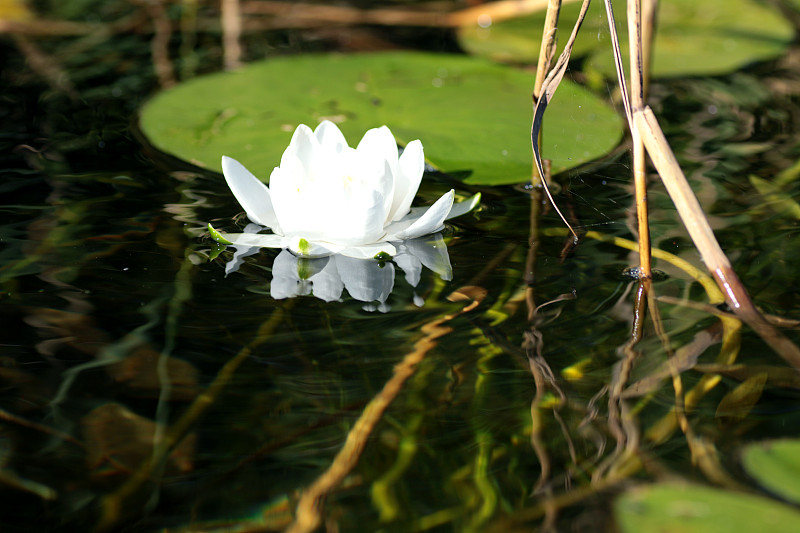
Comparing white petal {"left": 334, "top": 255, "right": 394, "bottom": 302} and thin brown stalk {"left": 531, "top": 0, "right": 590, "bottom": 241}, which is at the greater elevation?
thin brown stalk {"left": 531, "top": 0, "right": 590, "bottom": 241}

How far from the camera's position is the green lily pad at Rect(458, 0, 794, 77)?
2.97 meters

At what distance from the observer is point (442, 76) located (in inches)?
107

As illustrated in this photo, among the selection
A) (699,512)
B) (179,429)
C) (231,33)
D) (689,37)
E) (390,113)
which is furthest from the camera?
(231,33)

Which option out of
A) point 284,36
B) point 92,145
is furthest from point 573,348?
point 284,36

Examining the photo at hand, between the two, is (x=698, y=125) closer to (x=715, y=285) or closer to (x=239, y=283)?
(x=715, y=285)

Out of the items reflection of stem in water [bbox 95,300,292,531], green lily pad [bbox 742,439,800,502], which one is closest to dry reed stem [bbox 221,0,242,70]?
reflection of stem in water [bbox 95,300,292,531]

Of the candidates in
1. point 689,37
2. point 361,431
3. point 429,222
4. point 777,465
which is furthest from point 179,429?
point 689,37

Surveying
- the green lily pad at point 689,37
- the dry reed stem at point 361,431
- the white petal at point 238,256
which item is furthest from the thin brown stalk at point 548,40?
the green lily pad at point 689,37

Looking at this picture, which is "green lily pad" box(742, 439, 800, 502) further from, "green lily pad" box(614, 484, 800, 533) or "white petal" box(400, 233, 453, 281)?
"white petal" box(400, 233, 453, 281)

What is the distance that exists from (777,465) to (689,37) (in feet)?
9.03

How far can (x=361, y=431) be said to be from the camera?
111cm

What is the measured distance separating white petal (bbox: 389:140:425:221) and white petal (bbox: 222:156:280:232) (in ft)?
0.97

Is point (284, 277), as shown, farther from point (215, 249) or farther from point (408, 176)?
point (408, 176)

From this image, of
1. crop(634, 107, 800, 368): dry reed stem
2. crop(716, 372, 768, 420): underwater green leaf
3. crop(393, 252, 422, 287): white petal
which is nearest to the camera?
crop(716, 372, 768, 420): underwater green leaf
